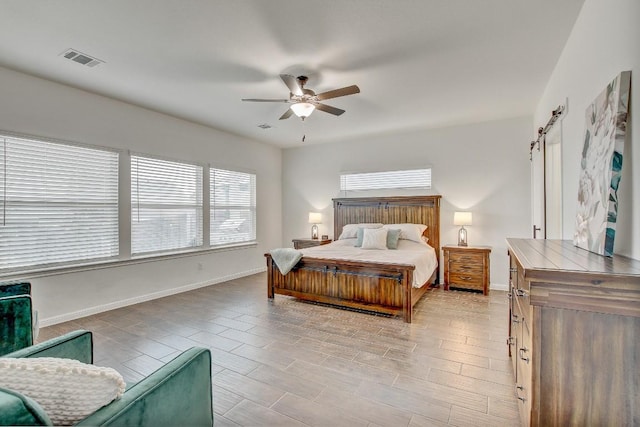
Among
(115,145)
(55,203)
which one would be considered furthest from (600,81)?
(55,203)

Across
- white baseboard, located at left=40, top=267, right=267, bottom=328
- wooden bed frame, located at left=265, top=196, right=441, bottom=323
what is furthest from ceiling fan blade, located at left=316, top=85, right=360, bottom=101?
white baseboard, located at left=40, top=267, right=267, bottom=328

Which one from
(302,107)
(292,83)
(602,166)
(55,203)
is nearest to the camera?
(602,166)

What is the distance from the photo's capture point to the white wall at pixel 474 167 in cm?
497

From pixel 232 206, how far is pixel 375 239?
2864mm

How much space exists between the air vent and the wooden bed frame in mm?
2981

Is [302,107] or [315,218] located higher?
[302,107]

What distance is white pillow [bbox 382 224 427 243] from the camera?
5203 mm

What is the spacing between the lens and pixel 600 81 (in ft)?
6.55

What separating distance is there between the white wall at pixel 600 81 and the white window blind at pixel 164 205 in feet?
16.5

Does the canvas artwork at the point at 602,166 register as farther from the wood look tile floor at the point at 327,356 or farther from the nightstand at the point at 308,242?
the nightstand at the point at 308,242

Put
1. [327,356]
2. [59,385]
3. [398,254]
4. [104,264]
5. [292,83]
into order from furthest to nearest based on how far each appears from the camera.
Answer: [398,254]
[104,264]
[292,83]
[327,356]
[59,385]

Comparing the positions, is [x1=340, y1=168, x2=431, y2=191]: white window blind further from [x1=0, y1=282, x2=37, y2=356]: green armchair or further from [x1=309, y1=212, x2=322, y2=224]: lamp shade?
[x1=0, y1=282, x2=37, y2=356]: green armchair

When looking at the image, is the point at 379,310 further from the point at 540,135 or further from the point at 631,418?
the point at 540,135

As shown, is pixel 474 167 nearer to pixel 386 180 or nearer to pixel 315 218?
pixel 386 180
